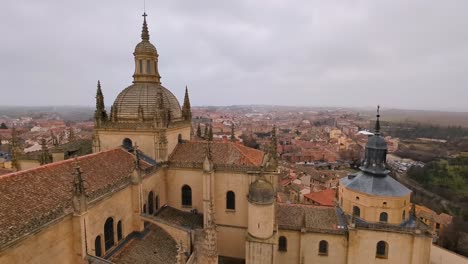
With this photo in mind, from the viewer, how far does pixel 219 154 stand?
2652cm

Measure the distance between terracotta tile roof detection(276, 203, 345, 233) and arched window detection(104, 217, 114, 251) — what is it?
538 inches

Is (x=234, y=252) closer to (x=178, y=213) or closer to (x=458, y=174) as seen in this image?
(x=178, y=213)

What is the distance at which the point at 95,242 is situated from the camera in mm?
17375

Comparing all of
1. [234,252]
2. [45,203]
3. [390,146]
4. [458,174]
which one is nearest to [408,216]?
[234,252]

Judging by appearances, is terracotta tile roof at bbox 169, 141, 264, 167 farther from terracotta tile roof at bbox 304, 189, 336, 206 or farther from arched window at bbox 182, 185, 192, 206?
terracotta tile roof at bbox 304, 189, 336, 206

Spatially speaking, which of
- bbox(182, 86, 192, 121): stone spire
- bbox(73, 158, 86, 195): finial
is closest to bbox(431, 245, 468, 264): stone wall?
bbox(182, 86, 192, 121): stone spire

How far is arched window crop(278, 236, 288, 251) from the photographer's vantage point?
2559 centimetres

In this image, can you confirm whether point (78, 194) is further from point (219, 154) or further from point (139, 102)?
point (139, 102)

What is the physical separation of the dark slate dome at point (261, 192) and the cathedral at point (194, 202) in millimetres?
81

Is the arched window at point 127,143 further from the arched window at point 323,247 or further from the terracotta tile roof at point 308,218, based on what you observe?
the arched window at point 323,247

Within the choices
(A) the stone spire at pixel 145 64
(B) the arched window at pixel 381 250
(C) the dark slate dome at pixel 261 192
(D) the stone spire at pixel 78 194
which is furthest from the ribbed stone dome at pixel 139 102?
(B) the arched window at pixel 381 250

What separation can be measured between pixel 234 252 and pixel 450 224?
38.9m

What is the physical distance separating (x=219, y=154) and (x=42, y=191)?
47.4 ft

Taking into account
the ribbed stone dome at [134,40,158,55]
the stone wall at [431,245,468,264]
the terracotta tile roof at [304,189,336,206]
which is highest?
the ribbed stone dome at [134,40,158,55]
